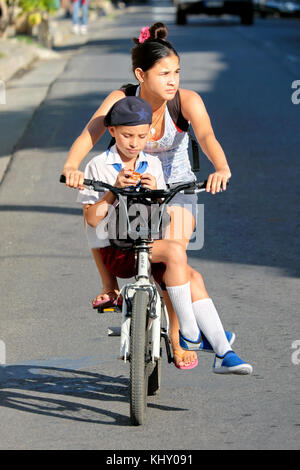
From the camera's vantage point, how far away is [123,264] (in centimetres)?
489

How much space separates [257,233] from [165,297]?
13.3 feet

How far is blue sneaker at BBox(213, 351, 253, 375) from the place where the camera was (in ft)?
15.8

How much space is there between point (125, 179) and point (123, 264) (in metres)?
0.43

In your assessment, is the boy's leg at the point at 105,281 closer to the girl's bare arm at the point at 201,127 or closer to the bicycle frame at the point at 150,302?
the bicycle frame at the point at 150,302

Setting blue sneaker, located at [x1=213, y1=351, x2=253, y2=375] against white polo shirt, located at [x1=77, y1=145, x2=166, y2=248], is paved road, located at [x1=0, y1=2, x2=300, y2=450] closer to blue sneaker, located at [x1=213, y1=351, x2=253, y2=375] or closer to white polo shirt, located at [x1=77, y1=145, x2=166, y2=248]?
blue sneaker, located at [x1=213, y1=351, x2=253, y2=375]

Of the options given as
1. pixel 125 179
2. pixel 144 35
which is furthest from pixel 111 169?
pixel 144 35

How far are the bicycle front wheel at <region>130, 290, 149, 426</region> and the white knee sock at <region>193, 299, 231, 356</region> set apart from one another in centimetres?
46

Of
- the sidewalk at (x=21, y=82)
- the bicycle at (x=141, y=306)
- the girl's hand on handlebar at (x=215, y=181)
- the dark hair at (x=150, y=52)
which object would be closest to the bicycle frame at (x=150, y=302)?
the bicycle at (x=141, y=306)

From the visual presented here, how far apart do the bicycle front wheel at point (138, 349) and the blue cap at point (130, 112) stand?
73 cm

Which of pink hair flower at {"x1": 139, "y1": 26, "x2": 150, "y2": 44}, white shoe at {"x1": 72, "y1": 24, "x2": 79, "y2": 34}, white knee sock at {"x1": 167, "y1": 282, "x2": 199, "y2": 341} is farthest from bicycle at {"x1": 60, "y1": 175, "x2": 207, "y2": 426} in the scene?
white shoe at {"x1": 72, "y1": 24, "x2": 79, "y2": 34}

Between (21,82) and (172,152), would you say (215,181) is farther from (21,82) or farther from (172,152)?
(21,82)

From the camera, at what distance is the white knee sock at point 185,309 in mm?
4821

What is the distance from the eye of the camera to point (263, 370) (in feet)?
18.4
